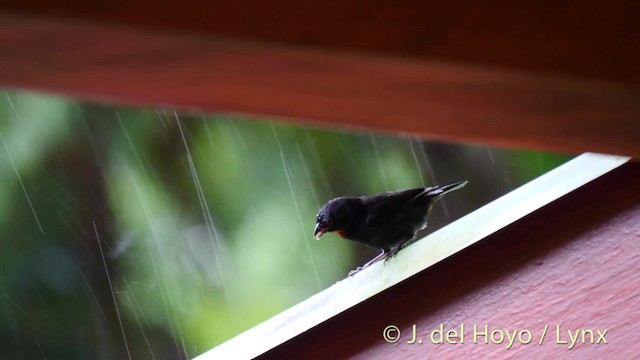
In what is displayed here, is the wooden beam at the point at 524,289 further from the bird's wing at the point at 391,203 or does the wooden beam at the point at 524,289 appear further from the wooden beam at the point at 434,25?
the bird's wing at the point at 391,203

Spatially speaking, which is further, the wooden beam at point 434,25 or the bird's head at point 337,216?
the bird's head at point 337,216

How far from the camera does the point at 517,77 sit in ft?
3.09

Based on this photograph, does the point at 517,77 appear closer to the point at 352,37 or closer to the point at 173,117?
the point at 352,37

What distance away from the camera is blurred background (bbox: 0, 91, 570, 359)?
138 inches

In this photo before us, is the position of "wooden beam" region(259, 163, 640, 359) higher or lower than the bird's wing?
lower

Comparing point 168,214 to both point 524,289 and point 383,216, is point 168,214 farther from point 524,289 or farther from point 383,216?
point 524,289

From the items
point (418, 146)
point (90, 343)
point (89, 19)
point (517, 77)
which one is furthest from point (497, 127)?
point (90, 343)

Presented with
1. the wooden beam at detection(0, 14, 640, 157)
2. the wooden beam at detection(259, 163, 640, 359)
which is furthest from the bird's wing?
the wooden beam at detection(0, 14, 640, 157)

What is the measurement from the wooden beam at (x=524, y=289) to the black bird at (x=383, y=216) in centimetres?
91

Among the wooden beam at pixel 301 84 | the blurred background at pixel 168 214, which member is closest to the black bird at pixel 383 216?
the blurred background at pixel 168 214

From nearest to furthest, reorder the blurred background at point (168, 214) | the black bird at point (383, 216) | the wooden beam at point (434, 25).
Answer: the wooden beam at point (434, 25) < the black bird at point (383, 216) < the blurred background at point (168, 214)

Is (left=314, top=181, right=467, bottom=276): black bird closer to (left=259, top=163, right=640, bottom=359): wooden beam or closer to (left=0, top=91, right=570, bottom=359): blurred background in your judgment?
(left=0, top=91, right=570, bottom=359): blurred background

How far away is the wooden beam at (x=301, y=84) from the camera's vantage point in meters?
0.87

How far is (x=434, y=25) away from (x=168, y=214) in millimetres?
2919
